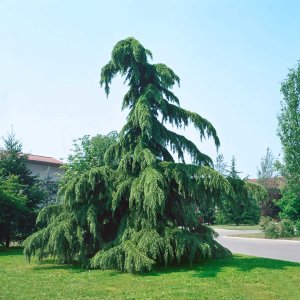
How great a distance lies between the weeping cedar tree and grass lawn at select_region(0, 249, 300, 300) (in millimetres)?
481

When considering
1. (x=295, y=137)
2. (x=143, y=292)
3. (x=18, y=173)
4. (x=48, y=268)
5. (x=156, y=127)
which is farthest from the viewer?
(x=295, y=137)

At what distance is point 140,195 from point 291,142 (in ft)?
66.8

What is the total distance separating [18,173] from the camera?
2158 cm

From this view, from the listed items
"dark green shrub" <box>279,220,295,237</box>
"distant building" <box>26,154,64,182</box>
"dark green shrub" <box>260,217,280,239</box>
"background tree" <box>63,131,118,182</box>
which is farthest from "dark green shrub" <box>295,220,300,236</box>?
"distant building" <box>26,154,64,182</box>

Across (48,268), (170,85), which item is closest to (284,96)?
(170,85)

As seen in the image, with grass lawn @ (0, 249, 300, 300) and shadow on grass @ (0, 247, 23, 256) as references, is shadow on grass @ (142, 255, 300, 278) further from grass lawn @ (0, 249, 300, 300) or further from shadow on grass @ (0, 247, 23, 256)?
shadow on grass @ (0, 247, 23, 256)

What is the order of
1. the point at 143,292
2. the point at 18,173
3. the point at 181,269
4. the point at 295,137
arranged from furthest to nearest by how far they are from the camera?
the point at 295,137, the point at 18,173, the point at 181,269, the point at 143,292

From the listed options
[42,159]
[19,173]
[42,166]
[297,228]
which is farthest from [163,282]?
[42,159]

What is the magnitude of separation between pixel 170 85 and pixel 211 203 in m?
3.86

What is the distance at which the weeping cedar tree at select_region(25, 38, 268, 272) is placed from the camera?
10195mm

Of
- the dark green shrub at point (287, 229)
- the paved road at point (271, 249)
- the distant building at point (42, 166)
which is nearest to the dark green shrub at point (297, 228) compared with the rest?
the dark green shrub at point (287, 229)

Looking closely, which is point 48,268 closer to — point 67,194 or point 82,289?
point 67,194

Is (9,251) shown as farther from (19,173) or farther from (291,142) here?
(291,142)

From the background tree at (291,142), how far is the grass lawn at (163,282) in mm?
17548
